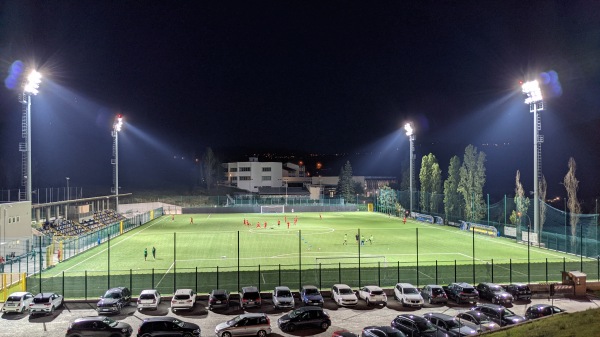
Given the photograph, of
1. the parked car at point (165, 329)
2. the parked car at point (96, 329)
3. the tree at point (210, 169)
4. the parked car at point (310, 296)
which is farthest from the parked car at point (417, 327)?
the tree at point (210, 169)

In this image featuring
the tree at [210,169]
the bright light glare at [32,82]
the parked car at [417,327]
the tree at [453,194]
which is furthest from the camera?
the tree at [210,169]

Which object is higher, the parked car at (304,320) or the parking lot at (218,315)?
the parked car at (304,320)

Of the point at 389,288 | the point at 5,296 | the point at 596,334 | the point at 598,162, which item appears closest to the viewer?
the point at 596,334

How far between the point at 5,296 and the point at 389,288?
1983 cm

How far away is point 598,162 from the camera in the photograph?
9294 centimetres

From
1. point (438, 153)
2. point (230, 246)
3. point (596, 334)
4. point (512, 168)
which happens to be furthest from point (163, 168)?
point (596, 334)

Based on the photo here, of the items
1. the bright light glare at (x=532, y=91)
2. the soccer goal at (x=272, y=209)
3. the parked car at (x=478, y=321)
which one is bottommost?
the soccer goal at (x=272, y=209)

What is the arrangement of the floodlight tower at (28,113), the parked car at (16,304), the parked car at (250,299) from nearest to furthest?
the parked car at (16,304), the parked car at (250,299), the floodlight tower at (28,113)

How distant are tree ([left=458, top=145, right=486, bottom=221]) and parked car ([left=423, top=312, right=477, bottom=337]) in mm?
50172

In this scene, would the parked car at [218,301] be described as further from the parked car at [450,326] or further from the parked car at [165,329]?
the parked car at [450,326]

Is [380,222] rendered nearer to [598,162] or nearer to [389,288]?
[389,288]

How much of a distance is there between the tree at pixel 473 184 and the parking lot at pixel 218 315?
4214 centimetres

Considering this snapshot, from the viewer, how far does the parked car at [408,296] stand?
2319 cm

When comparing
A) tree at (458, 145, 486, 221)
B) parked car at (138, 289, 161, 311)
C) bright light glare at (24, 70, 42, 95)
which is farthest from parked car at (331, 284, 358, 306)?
tree at (458, 145, 486, 221)
